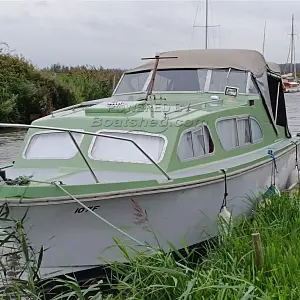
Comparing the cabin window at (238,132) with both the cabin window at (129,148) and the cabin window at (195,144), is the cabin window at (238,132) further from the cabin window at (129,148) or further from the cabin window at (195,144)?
the cabin window at (129,148)

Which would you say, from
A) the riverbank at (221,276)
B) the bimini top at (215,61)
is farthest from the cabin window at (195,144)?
the bimini top at (215,61)

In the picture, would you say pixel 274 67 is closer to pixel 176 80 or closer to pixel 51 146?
pixel 176 80

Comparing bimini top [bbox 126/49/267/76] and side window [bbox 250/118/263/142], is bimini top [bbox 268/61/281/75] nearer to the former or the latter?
bimini top [bbox 126/49/267/76]

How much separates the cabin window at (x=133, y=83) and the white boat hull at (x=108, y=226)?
301 centimetres

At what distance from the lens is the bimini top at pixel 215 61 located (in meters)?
8.77

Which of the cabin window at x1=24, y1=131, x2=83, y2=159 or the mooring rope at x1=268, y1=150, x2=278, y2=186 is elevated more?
the cabin window at x1=24, y1=131, x2=83, y2=159

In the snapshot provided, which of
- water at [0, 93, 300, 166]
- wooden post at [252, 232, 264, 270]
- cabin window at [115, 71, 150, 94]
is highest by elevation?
cabin window at [115, 71, 150, 94]

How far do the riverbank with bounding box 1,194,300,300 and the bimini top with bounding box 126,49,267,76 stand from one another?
12.4 ft

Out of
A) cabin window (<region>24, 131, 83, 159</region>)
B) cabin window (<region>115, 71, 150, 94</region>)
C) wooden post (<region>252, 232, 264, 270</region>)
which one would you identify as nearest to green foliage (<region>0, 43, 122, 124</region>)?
cabin window (<region>115, 71, 150, 94</region>)

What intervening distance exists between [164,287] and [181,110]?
314 cm

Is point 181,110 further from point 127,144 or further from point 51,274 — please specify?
point 51,274

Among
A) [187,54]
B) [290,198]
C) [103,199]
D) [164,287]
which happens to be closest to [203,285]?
[164,287]

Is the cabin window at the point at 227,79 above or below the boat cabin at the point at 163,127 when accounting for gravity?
above

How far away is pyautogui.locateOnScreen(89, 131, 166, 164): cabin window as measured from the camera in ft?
20.7
